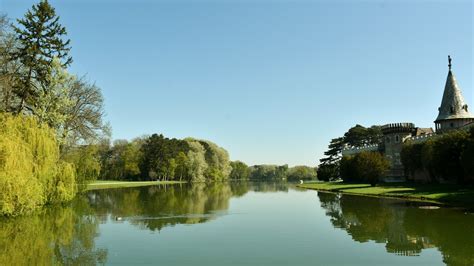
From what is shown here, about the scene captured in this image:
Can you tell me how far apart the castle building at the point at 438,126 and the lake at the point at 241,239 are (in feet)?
116

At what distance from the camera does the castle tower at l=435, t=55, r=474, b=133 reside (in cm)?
5859

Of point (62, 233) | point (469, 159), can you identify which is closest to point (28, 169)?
point (62, 233)

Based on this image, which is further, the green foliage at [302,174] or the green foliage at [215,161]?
the green foliage at [302,174]

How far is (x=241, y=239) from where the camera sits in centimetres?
1841

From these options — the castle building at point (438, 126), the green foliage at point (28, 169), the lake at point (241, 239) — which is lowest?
the lake at point (241, 239)

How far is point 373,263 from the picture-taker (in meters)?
13.5

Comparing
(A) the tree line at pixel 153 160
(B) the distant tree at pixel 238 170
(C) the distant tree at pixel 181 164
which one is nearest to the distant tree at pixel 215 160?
(A) the tree line at pixel 153 160

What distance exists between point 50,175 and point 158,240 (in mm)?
15158

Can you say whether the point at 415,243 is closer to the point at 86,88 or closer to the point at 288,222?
the point at 288,222

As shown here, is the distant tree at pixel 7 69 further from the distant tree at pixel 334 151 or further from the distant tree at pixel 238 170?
the distant tree at pixel 238 170

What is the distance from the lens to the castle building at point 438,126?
58781 millimetres

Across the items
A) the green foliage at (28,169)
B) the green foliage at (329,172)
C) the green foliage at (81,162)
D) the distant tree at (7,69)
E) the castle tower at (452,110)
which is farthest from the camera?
the green foliage at (329,172)

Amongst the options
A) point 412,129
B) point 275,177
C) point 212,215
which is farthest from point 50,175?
point 275,177

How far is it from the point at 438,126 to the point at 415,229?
46403 millimetres
